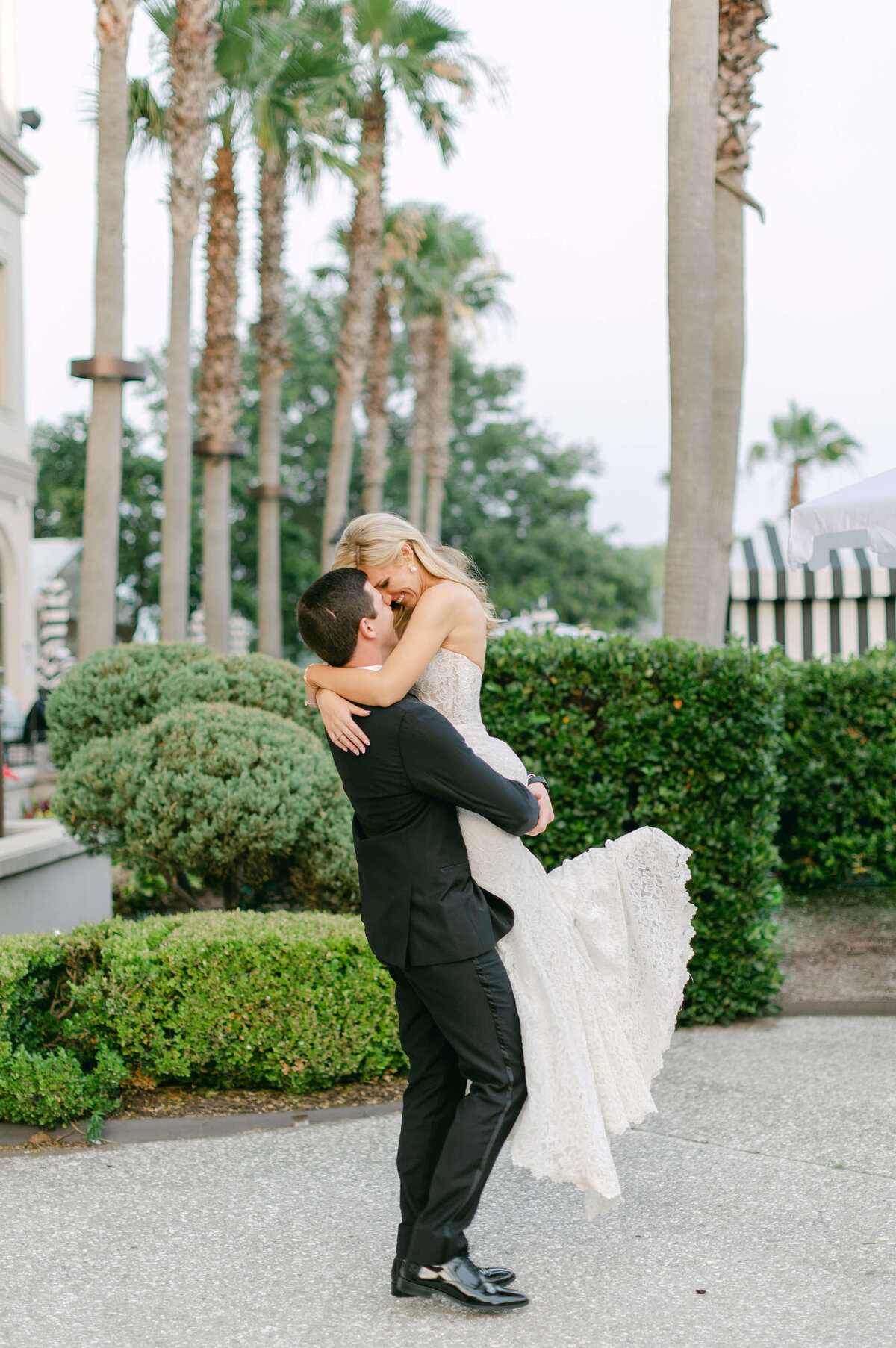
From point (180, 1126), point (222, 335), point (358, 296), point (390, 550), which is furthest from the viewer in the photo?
point (358, 296)

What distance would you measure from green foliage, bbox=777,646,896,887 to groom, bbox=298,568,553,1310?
6257 millimetres

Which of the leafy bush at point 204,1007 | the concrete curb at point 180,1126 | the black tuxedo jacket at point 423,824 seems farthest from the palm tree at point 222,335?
the black tuxedo jacket at point 423,824

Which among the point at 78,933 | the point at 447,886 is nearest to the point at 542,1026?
the point at 447,886

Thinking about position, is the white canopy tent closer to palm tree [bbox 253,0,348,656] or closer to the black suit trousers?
the black suit trousers

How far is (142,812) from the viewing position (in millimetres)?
5727

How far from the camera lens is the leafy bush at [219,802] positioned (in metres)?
5.65

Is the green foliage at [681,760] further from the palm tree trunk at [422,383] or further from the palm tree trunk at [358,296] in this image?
the palm tree trunk at [422,383]

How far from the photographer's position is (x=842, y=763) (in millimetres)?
8742

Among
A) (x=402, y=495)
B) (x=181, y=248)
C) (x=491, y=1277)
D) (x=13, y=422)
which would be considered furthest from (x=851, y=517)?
(x=402, y=495)

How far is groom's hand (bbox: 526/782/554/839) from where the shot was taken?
295 cm

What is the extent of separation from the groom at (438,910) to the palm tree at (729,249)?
605 centimetres

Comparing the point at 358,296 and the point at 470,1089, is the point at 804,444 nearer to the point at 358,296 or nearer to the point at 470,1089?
the point at 358,296

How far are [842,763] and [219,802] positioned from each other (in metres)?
5.10

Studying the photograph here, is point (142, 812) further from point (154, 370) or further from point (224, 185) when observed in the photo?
point (154, 370)
